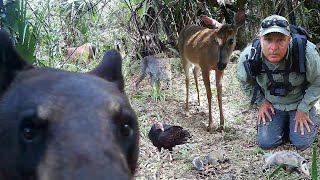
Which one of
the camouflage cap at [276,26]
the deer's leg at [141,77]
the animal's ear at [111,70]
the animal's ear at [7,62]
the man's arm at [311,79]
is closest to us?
the animal's ear at [7,62]

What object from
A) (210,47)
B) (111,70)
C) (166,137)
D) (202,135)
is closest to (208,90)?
(210,47)

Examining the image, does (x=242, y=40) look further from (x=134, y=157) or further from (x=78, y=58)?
(x=134, y=157)

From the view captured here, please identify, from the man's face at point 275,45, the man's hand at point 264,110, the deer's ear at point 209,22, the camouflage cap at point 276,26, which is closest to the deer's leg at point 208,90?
the deer's ear at point 209,22

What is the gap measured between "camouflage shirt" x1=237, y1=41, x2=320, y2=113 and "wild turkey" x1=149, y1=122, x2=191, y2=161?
1145 millimetres

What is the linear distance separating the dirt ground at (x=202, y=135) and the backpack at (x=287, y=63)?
66 cm

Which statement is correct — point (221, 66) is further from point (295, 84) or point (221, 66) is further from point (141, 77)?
point (141, 77)

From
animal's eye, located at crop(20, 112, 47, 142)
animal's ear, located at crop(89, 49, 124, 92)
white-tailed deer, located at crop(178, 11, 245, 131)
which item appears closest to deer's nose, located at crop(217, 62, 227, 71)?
white-tailed deer, located at crop(178, 11, 245, 131)

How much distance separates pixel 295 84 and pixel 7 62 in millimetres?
4959

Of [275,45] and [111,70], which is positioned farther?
[275,45]

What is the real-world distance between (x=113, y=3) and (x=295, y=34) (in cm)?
432

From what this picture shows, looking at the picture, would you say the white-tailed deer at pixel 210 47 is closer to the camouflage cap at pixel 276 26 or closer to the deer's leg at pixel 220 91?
the deer's leg at pixel 220 91

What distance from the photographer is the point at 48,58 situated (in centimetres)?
722

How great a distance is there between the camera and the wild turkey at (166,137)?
5957mm

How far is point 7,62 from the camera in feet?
7.01
